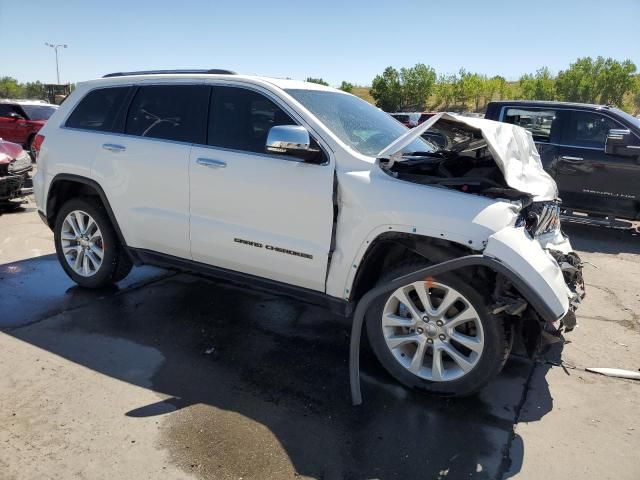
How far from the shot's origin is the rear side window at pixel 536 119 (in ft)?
26.3

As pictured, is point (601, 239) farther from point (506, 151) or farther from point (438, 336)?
point (438, 336)

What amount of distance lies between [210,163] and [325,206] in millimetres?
1051

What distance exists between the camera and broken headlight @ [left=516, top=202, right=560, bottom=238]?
3273 mm

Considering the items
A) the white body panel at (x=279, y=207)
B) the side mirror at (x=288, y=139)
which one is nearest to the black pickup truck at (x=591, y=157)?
the white body panel at (x=279, y=207)

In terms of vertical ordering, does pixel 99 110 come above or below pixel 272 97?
below

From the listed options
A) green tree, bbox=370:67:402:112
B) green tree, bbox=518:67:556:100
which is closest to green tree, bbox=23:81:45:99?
green tree, bbox=370:67:402:112

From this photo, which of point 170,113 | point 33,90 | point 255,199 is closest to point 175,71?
point 170,113

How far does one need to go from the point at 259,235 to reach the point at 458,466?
6.61ft

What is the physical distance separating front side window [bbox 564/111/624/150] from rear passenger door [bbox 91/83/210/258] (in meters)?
6.03

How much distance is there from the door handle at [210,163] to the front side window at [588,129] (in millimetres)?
6067

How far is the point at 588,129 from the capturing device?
7.80 meters

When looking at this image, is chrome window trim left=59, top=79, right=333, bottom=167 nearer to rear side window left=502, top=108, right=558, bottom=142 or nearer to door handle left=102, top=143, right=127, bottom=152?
door handle left=102, top=143, right=127, bottom=152

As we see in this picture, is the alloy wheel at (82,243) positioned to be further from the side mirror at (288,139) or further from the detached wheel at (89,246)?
the side mirror at (288,139)

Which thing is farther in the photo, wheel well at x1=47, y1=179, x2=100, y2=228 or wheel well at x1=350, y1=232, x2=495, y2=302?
Answer: wheel well at x1=47, y1=179, x2=100, y2=228
